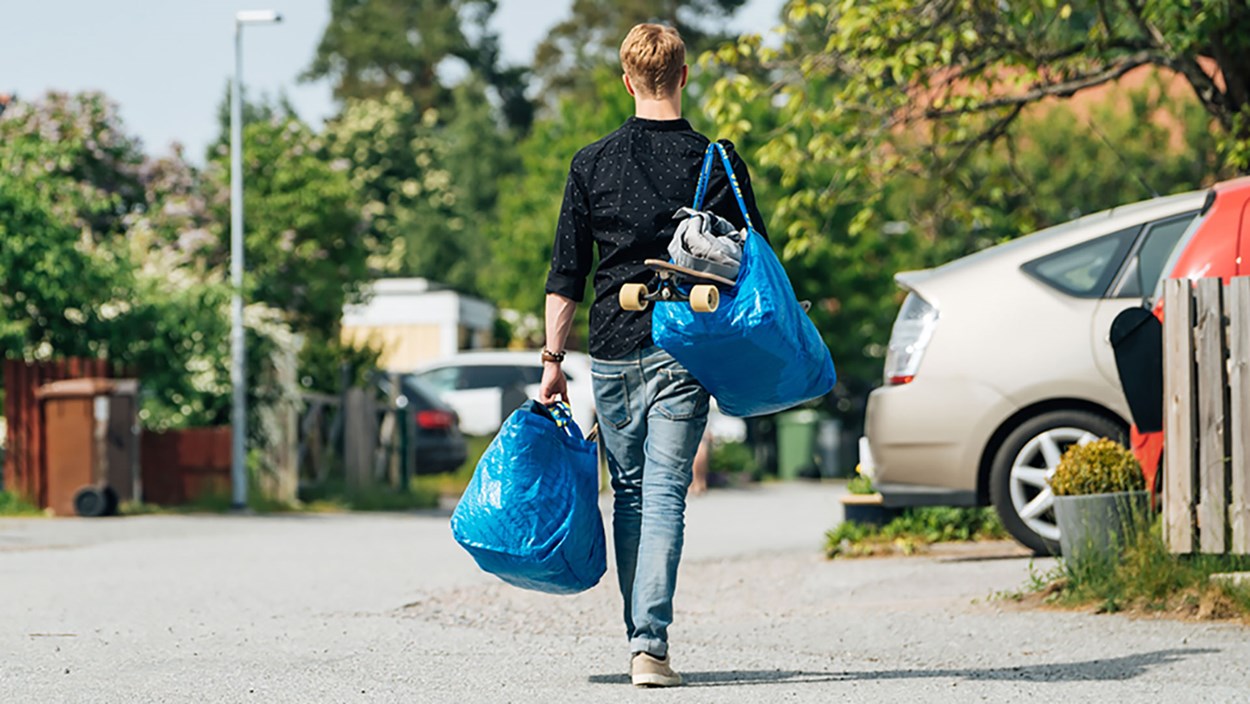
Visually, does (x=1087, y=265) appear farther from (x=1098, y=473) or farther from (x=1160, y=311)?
(x=1098, y=473)

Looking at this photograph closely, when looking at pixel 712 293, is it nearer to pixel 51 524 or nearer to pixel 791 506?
pixel 51 524

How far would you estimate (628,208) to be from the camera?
5922 mm

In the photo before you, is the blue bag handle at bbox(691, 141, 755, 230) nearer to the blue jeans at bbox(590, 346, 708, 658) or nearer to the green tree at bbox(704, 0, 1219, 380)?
the blue jeans at bbox(590, 346, 708, 658)

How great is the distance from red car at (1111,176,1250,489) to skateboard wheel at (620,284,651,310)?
318 centimetres

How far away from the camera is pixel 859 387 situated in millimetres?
36969

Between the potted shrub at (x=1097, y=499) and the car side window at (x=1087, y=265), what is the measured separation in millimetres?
1690

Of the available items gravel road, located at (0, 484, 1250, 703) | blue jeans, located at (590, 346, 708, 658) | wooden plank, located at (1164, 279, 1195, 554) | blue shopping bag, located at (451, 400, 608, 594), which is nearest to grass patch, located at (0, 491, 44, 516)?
gravel road, located at (0, 484, 1250, 703)

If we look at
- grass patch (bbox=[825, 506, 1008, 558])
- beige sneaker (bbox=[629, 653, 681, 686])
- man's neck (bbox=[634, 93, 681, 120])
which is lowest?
beige sneaker (bbox=[629, 653, 681, 686])

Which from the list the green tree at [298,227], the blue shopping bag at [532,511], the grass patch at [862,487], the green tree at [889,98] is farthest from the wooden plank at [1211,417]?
the green tree at [298,227]

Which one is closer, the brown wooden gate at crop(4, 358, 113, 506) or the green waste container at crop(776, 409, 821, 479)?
the brown wooden gate at crop(4, 358, 113, 506)

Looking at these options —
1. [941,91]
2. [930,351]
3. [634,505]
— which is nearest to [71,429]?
[941,91]

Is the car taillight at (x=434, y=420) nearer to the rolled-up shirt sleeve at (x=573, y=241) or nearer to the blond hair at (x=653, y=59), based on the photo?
the rolled-up shirt sleeve at (x=573, y=241)

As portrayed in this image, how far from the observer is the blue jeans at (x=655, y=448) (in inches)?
229

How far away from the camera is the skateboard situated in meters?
5.57
